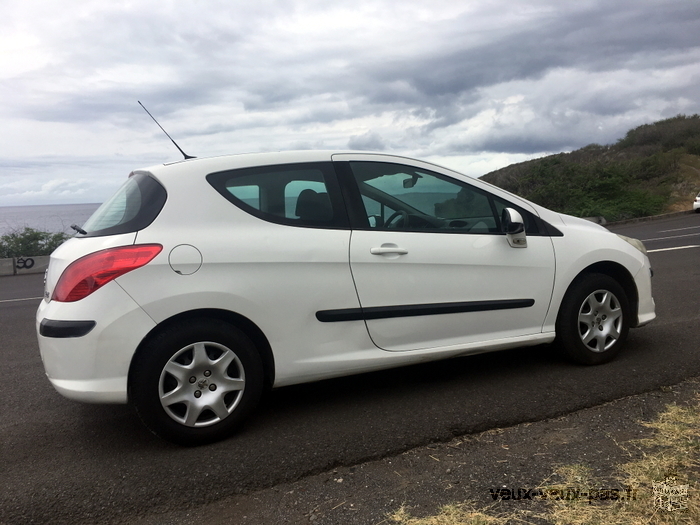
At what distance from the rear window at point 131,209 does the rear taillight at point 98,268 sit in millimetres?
159

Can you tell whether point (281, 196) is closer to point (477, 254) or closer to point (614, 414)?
point (477, 254)

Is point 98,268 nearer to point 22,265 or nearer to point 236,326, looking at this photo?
point 236,326

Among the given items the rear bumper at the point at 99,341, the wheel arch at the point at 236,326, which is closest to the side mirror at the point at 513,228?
the wheel arch at the point at 236,326

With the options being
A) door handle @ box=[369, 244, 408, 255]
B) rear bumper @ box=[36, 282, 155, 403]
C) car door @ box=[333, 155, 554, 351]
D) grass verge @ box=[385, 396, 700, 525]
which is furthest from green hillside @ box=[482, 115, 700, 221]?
rear bumper @ box=[36, 282, 155, 403]

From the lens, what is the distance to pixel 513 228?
4.14 m

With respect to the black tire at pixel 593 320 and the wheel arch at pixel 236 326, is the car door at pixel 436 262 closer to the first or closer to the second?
the black tire at pixel 593 320

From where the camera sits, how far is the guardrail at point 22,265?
1666 cm

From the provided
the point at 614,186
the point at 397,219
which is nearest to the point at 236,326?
the point at 397,219

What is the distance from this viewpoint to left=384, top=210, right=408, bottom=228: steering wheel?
3937 millimetres

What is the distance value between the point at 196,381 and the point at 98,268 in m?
0.81

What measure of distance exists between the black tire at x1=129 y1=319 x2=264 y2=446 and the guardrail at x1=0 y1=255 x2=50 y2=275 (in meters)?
15.3

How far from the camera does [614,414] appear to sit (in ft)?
11.6

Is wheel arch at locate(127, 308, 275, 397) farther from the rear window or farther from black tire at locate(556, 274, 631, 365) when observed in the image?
black tire at locate(556, 274, 631, 365)

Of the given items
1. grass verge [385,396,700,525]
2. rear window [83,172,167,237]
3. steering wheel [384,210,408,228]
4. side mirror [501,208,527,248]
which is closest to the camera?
grass verge [385,396,700,525]
